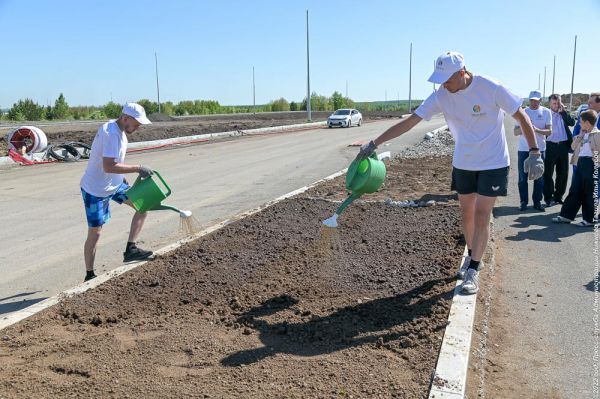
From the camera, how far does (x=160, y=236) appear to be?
23.9 feet

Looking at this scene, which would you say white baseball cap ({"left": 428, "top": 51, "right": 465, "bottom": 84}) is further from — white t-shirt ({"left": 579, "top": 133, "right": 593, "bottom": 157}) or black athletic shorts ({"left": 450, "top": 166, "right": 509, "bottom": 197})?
white t-shirt ({"left": 579, "top": 133, "right": 593, "bottom": 157})

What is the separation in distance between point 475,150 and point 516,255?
229cm

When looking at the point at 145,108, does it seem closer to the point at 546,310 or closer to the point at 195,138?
the point at 195,138

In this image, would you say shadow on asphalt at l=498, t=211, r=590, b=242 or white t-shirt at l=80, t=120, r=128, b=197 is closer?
white t-shirt at l=80, t=120, r=128, b=197

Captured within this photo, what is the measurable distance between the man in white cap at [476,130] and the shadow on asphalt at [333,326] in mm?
580

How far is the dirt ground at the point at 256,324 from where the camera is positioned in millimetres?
3115

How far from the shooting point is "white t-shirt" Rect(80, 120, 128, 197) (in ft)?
16.7

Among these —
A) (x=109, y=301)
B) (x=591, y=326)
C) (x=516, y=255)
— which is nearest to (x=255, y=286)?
(x=109, y=301)

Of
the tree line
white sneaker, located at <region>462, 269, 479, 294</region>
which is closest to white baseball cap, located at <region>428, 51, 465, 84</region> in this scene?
white sneaker, located at <region>462, 269, 479, 294</region>

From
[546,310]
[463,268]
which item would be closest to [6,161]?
[463,268]

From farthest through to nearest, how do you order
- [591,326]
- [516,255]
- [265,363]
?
[516,255]
[591,326]
[265,363]

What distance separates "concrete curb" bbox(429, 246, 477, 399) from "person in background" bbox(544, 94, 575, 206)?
5.32 metres

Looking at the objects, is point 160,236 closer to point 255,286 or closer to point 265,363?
point 255,286

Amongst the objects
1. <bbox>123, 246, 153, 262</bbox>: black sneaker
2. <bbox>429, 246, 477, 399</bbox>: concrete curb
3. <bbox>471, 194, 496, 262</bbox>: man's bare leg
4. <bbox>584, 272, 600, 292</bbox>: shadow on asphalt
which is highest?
<bbox>471, 194, 496, 262</bbox>: man's bare leg
